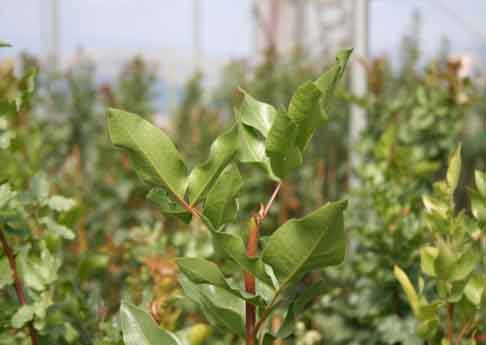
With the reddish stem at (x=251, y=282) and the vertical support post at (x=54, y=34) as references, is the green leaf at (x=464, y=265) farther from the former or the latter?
the vertical support post at (x=54, y=34)

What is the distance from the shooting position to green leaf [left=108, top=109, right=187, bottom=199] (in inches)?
23.7

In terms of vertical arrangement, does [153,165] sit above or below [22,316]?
above

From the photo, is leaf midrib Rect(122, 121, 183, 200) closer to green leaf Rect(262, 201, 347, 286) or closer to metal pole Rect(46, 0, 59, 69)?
green leaf Rect(262, 201, 347, 286)

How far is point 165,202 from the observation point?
0.64m

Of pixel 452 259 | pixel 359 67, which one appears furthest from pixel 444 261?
pixel 359 67

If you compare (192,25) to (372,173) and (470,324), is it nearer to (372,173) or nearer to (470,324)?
(372,173)

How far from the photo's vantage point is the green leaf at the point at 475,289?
32.4 inches

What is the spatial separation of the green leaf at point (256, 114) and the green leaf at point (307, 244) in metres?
0.15

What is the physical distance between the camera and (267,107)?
701mm

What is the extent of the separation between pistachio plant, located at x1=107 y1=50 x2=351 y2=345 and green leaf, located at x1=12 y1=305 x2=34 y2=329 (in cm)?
22

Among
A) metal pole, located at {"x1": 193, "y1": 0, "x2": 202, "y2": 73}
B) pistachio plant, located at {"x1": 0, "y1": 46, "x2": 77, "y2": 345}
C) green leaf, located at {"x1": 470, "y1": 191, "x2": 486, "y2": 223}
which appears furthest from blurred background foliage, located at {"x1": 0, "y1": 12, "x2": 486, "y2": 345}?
metal pole, located at {"x1": 193, "y1": 0, "x2": 202, "y2": 73}

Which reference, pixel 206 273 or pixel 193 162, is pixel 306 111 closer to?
pixel 206 273

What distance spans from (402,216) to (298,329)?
1.05ft

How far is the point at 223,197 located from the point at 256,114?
0.11 metres
